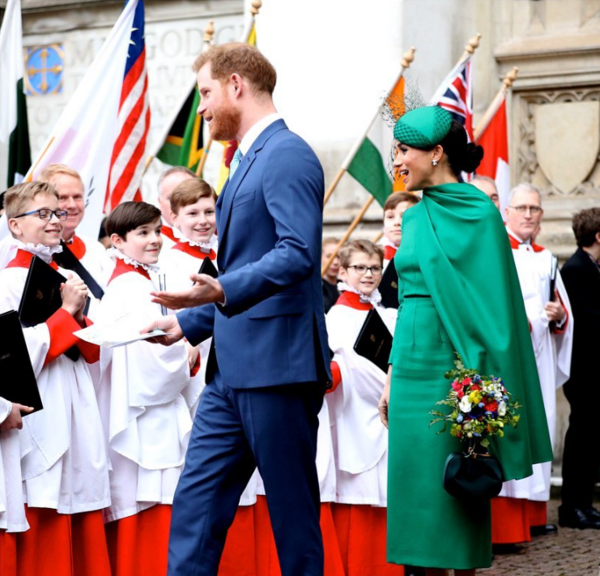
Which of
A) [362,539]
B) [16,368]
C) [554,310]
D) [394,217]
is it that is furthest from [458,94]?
[16,368]

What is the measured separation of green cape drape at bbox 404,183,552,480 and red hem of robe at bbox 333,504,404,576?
1906 millimetres

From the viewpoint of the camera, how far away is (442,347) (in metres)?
4.88

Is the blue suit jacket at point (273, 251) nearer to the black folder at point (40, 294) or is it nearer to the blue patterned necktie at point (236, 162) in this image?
the blue patterned necktie at point (236, 162)

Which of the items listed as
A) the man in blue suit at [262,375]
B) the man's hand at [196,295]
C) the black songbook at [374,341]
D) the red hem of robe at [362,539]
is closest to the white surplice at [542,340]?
the red hem of robe at [362,539]

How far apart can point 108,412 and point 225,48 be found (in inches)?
A: 88.4

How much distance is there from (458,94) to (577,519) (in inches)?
122

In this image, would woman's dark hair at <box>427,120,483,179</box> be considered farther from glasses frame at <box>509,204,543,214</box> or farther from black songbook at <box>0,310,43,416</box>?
glasses frame at <box>509,204,543,214</box>

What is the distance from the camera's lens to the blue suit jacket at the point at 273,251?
4.20m

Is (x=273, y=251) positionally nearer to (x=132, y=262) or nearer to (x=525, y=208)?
(x=132, y=262)

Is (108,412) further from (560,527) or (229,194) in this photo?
(560,527)

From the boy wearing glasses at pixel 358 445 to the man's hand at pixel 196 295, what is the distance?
2.67 metres

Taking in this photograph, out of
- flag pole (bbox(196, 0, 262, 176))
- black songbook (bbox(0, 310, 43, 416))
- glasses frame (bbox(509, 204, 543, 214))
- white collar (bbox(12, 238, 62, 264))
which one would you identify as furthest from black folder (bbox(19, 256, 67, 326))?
glasses frame (bbox(509, 204, 543, 214))

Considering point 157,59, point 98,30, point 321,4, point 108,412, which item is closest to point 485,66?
point 321,4

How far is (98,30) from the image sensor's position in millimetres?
12266
